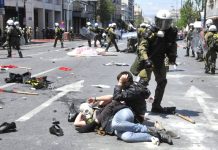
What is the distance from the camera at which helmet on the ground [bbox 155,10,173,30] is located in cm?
845

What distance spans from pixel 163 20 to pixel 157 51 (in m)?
0.63

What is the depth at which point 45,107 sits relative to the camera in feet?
30.9

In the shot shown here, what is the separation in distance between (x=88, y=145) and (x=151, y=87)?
6.34 m

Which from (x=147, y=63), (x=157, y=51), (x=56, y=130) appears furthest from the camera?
(x=157, y=51)

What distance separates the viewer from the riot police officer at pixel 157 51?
27.7 ft

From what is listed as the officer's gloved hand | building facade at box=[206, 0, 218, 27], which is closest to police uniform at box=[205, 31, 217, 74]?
the officer's gloved hand

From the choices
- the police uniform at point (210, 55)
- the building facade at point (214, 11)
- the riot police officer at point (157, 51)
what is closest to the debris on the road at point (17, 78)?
the riot police officer at point (157, 51)

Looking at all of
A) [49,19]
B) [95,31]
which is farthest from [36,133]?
[49,19]

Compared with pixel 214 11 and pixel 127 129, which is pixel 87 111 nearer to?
pixel 127 129

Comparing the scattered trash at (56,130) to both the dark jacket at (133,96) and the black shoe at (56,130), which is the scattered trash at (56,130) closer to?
the black shoe at (56,130)

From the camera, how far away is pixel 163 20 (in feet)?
27.7

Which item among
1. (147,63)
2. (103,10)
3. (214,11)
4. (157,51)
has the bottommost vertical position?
(147,63)

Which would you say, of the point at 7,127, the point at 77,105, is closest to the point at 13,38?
the point at 77,105

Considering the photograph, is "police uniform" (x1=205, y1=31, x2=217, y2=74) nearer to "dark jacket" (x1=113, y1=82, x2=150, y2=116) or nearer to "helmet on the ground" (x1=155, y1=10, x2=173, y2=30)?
"helmet on the ground" (x1=155, y1=10, x2=173, y2=30)
